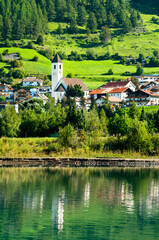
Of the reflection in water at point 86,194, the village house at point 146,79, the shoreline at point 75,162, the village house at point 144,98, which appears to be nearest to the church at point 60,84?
the village house at point 144,98

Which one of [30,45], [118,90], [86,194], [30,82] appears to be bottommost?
[86,194]

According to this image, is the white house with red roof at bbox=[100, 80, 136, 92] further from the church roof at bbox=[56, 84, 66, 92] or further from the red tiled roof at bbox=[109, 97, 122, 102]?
the church roof at bbox=[56, 84, 66, 92]

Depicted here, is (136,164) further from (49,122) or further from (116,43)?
(116,43)

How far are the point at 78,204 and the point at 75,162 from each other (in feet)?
75.1

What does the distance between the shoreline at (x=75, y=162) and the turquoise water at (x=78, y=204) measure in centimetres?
526

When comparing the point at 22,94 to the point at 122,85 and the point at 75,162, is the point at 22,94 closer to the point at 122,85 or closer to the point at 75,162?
the point at 122,85

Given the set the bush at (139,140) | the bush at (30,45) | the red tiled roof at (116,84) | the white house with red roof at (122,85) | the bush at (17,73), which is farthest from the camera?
the bush at (30,45)

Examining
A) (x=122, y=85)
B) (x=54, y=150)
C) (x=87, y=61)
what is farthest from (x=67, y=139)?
(x=87, y=61)

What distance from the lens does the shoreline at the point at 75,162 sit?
176 feet

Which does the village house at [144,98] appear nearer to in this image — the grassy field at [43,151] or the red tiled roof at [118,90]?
the red tiled roof at [118,90]

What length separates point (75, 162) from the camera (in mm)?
54750

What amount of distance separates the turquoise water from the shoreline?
17.3ft

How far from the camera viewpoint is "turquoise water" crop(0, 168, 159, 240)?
82.5 feet

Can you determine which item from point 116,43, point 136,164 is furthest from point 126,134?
point 116,43
